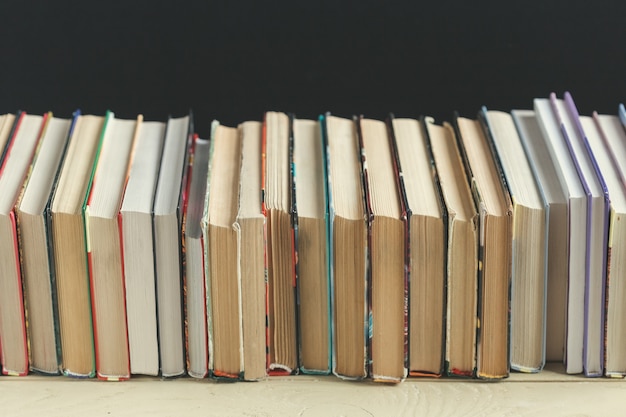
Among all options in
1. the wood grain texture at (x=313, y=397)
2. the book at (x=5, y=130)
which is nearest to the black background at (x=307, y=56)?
the book at (x=5, y=130)

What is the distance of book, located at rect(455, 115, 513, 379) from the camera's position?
4.24 feet

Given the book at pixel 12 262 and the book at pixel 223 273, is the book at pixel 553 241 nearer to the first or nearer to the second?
the book at pixel 223 273

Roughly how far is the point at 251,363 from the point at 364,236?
192 mm

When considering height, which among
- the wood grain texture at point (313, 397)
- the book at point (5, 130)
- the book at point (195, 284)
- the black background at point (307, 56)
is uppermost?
the black background at point (307, 56)

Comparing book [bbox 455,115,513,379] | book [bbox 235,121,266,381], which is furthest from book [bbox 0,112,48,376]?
book [bbox 455,115,513,379]

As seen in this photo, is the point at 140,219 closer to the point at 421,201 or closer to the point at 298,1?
the point at 421,201

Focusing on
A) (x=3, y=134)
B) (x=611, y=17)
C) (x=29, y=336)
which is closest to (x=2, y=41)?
(x=3, y=134)

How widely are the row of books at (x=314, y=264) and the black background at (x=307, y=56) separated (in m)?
0.38

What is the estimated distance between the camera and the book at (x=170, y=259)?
1.30 meters

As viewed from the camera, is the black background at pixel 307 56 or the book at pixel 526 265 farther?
the black background at pixel 307 56

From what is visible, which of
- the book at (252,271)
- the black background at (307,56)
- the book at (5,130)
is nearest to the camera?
the book at (252,271)

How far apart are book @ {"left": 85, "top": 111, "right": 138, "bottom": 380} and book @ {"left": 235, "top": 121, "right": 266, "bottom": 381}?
13 cm

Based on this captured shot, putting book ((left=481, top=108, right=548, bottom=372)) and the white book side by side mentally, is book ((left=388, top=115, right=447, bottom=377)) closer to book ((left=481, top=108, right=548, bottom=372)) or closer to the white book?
book ((left=481, top=108, right=548, bottom=372))

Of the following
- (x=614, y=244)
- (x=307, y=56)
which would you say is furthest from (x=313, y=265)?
(x=307, y=56)
